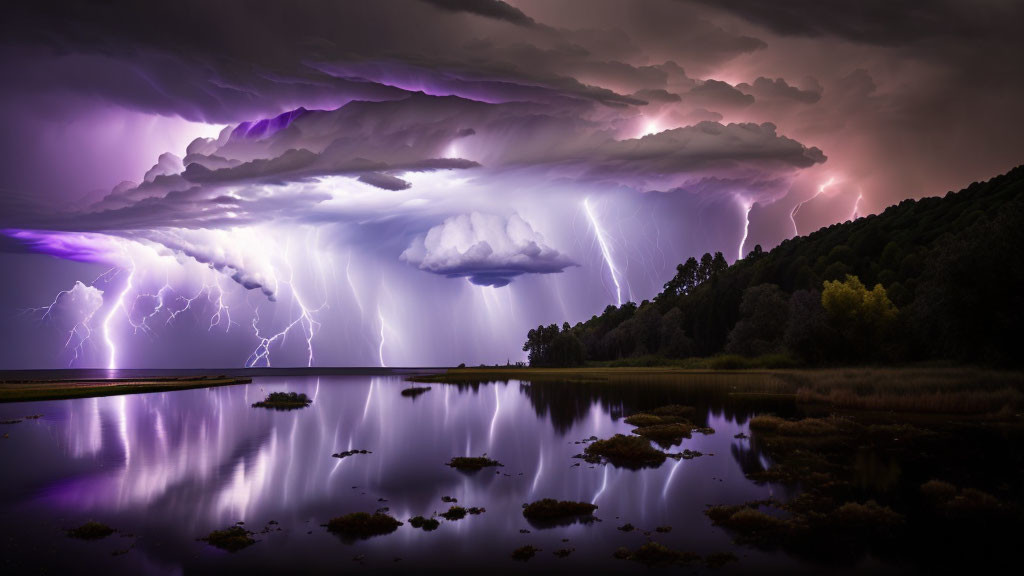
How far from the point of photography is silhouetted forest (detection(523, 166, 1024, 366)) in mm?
56812

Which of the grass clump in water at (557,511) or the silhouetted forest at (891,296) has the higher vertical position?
the silhouetted forest at (891,296)

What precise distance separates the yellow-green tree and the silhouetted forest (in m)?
0.16

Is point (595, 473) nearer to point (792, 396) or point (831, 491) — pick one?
point (831, 491)

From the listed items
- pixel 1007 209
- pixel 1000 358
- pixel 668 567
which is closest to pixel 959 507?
pixel 668 567

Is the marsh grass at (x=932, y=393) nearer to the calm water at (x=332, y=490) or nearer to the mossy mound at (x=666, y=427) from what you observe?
the calm water at (x=332, y=490)

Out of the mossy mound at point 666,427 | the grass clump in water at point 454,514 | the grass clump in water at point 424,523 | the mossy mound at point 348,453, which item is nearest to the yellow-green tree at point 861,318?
the mossy mound at point 666,427

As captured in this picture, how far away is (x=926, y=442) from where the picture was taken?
35.4 metres

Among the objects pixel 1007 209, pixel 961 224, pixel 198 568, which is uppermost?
pixel 961 224

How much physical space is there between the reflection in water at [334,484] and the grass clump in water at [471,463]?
87 centimetres

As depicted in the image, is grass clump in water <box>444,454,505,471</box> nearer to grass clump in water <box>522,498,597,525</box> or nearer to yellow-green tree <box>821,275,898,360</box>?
grass clump in water <box>522,498,597,525</box>

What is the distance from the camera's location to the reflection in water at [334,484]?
19.6 meters

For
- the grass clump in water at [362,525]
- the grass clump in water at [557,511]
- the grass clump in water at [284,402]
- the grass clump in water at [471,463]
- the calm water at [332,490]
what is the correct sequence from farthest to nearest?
the grass clump in water at [284,402], the grass clump in water at [471,463], the grass clump in water at [557,511], the grass clump in water at [362,525], the calm water at [332,490]

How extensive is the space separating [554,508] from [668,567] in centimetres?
651

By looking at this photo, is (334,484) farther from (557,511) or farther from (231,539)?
(557,511)
